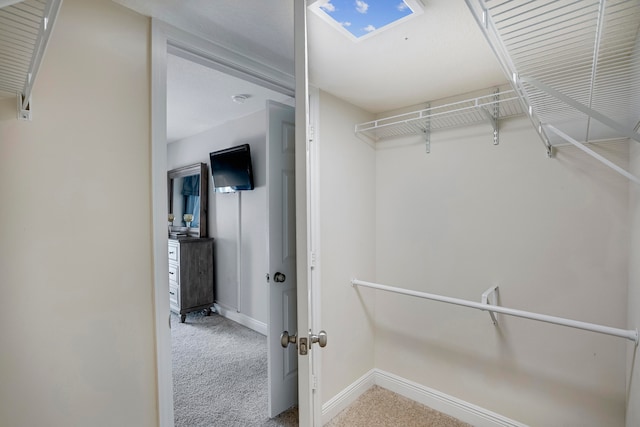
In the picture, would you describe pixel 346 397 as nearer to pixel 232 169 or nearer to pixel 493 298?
pixel 493 298

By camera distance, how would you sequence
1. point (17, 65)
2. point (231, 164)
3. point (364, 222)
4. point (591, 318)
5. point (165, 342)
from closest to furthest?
point (17, 65) → point (165, 342) → point (591, 318) → point (364, 222) → point (231, 164)

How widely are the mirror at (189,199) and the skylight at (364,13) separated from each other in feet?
9.83

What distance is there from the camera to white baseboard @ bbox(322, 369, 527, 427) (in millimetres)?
1855

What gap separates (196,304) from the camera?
3602 millimetres

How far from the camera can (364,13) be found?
1188 mm

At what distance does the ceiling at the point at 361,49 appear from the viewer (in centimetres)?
120

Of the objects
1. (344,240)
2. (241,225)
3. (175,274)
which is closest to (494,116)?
(344,240)

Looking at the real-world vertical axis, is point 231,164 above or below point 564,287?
above

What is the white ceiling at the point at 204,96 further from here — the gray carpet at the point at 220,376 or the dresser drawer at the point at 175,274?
the gray carpet at the point at 220,376

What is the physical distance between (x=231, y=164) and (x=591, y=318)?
316 centimetres

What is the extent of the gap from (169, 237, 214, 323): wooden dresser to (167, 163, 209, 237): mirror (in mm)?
312

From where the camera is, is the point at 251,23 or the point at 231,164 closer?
the point at 251,23

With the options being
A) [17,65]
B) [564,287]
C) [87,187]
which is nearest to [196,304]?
[87,187]

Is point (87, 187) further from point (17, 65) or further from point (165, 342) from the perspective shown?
point (165, 342)
